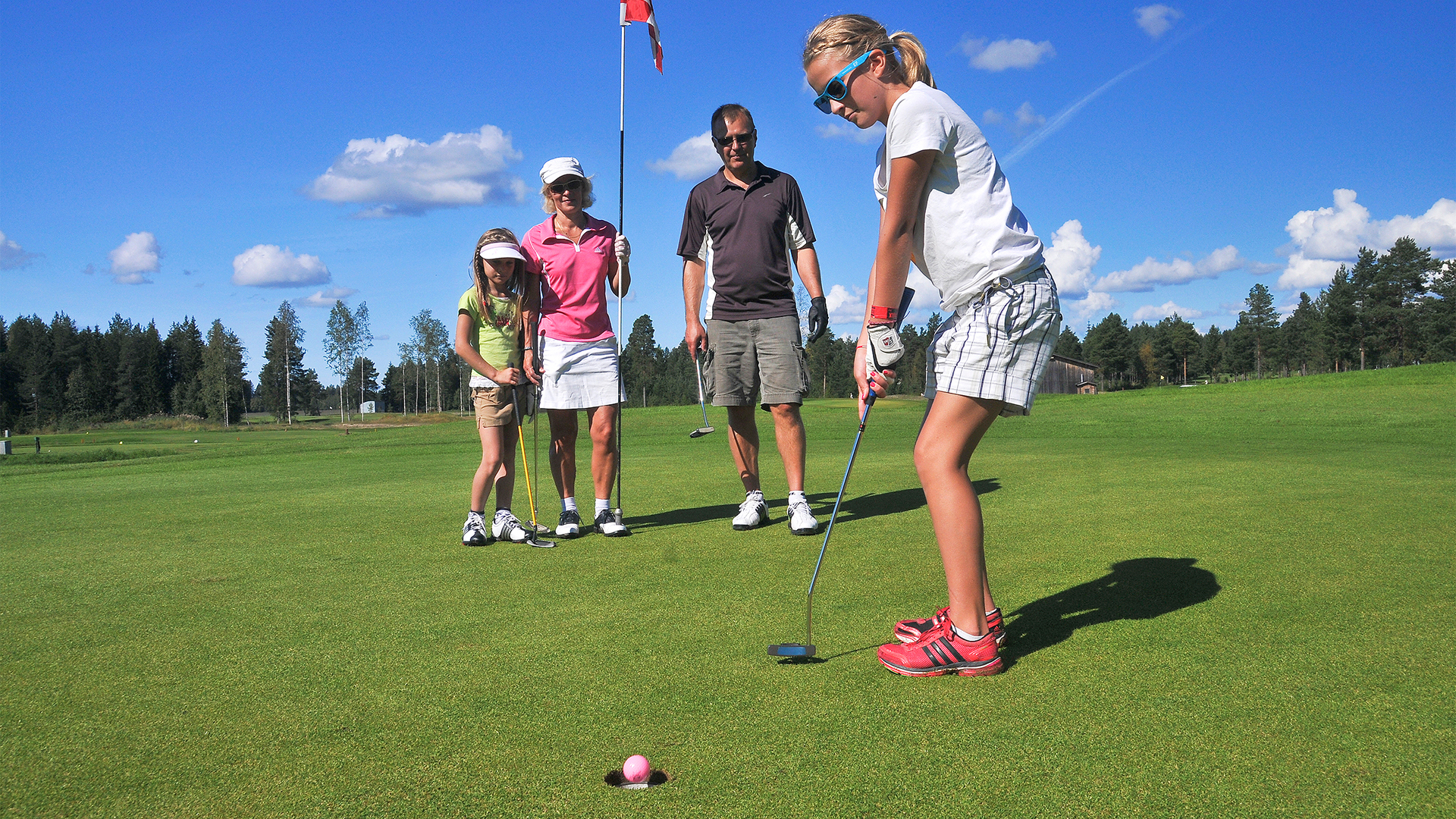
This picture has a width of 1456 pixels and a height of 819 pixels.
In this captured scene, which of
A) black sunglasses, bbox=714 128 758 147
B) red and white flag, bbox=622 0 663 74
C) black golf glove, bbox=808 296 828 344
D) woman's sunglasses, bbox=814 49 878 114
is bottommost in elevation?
black golf glove, bbox=808 296 828 344

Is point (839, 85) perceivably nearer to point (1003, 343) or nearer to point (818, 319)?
point (1003, 343)

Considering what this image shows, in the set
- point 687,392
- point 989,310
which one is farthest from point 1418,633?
point 687,392

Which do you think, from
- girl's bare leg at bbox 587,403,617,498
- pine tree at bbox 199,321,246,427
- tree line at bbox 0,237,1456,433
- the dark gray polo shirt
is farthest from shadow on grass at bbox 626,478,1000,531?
pine tree at bbox 199,321,246,427

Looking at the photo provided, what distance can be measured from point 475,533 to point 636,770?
3.26 metres

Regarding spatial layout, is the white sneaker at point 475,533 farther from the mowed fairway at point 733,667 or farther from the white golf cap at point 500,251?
the white golf cap at point 500,251

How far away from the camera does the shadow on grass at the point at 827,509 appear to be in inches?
220

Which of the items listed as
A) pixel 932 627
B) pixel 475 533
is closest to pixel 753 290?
pixel 475 533

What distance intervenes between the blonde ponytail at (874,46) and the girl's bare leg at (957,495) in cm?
105

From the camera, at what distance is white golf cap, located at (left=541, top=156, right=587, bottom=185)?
5.17m

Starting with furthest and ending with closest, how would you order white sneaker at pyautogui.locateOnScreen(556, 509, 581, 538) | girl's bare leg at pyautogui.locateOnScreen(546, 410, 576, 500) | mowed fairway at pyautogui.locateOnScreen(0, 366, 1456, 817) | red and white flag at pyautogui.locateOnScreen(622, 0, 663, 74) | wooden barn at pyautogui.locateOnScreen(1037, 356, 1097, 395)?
wooden barn at pyautogui.locateOnScreen(1037, 356, 1097, 395)
red and white flag at pyautogui.locateOnScreen(622, 0, 663, 74)
girl's bare leg at pyautogui.locateOnScreen(546, 410, 576, 500)
white sneaker at pyautogui.locateOnScreen(556, 509, 581, 538)
mowed fairway at pyautogui.locateOnScreen(0, 366, 1456, 817)

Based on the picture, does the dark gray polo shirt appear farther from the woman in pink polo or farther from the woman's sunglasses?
the woman's sunglasses

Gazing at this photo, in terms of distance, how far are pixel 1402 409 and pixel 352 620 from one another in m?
17.1

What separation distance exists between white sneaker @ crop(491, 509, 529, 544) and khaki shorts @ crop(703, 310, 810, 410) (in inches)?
55.9

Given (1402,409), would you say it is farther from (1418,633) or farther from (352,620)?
(352,620)
